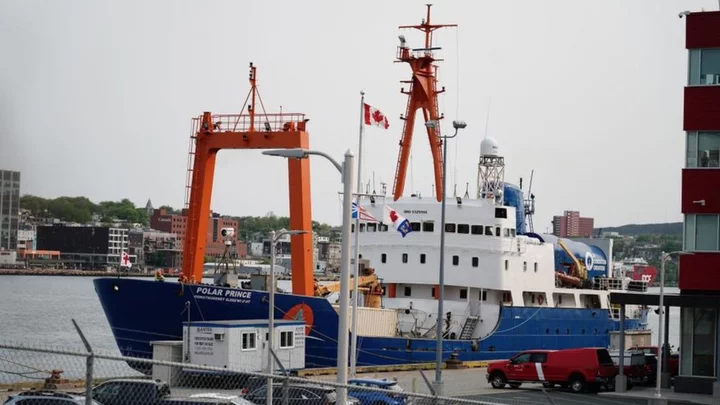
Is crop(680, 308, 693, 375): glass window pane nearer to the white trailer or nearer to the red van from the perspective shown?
the red van

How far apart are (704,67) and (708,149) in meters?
2.37

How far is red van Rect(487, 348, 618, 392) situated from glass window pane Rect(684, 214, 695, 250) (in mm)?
4248

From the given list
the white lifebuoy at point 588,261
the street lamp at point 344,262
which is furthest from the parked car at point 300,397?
the white lifebuoy at point 588,261

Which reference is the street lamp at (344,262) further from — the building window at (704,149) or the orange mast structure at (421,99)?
the orange mast structure at (421,99)

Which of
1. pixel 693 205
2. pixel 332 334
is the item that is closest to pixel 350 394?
pixel 693 205

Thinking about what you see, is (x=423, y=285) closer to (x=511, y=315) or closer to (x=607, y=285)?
(x=511, y=315)

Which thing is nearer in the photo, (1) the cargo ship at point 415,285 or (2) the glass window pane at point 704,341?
(2) the glass window pane at point 704,341

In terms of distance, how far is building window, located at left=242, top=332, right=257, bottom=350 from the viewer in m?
36.1

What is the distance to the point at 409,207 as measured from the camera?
50844 millimetres

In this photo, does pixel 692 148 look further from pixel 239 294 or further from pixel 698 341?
pixel 239 294

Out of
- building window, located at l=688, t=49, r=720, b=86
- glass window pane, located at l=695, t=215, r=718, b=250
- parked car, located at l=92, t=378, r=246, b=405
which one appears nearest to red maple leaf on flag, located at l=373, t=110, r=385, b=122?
building window, located at l=688, t=49, r=720, b=86

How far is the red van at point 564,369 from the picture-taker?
120 feet

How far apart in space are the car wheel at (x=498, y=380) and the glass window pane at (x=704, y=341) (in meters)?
5.62

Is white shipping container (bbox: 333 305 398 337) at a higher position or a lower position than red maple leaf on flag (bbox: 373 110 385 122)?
lower
